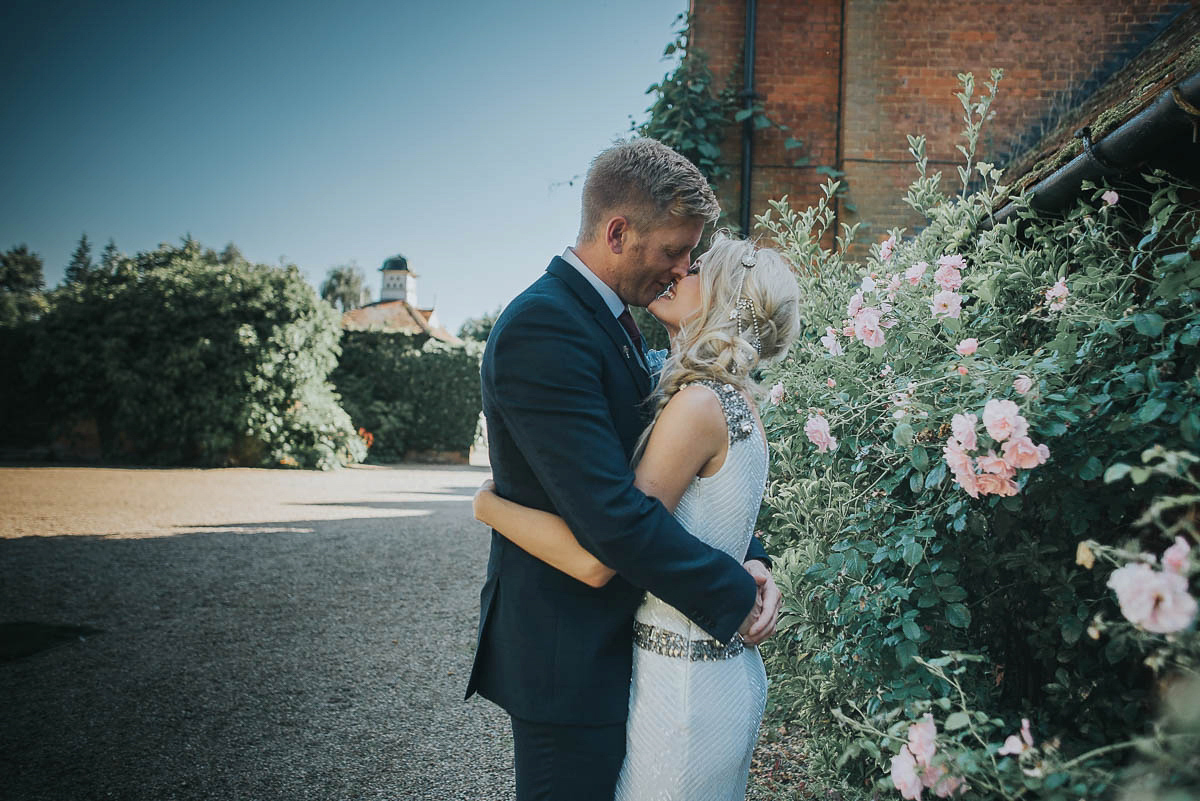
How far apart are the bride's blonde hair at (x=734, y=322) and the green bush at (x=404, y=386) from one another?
50.5ft

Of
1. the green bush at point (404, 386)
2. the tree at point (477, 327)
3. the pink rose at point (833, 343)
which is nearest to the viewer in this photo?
the pink rose at point (833, 343)

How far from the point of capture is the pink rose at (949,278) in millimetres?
2250

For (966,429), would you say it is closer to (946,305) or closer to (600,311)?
(946,305)

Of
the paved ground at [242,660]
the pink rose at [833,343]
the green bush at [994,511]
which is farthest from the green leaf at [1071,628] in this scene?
the paved ground at [242,660]

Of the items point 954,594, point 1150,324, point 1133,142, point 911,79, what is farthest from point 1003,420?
point 911,79

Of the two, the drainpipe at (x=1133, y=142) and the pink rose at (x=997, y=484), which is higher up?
the drainpipe at (x=1133, y=142)

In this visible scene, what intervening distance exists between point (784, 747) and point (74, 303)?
623 inches

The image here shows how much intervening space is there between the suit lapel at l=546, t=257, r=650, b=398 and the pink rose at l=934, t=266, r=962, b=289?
133cm

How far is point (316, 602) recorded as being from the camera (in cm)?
540

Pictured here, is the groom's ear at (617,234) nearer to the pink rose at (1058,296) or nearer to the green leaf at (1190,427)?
the green leaf at (1190,427)

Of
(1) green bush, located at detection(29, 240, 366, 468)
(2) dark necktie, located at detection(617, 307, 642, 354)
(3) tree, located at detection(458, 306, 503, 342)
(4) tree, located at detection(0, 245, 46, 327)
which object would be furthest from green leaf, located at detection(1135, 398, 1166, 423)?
(4) tree, located at detection(0, 245, 46, 327)

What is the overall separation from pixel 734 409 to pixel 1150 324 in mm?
1042

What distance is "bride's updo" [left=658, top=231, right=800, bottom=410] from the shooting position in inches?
59.9

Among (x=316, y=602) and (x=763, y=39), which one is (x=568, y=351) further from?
(x=763, y=39)
